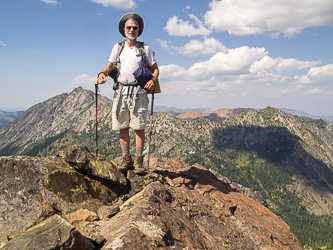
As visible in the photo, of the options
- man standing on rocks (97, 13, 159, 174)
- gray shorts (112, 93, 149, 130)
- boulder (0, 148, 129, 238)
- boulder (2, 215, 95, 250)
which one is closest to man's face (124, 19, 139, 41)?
man standing on rocks (97, 13, 159, 174)

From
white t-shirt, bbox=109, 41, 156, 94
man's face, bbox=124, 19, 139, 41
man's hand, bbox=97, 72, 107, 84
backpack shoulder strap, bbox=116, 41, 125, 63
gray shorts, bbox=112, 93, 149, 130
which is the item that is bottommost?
gray shorts, bbox=112, 93, 149, 130

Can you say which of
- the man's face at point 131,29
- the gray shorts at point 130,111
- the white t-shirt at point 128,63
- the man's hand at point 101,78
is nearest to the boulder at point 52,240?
the gray shorts at point 130,111

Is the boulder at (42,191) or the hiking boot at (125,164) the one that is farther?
the hiking boot at (125,164)

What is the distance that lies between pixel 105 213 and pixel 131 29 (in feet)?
24.9

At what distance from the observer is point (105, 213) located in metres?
6.28

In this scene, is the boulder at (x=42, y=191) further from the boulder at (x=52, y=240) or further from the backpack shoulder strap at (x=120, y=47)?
the backpack shoulder strap at (x=120, y=47)

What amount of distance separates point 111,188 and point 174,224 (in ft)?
11.7

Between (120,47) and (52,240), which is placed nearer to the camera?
(52,240)

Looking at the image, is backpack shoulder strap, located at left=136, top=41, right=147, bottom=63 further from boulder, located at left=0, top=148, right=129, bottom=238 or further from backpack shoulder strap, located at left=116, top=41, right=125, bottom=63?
boulder, located at left=0, top=148, right=129, bottom=238

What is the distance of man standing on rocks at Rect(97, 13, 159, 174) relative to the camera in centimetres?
877

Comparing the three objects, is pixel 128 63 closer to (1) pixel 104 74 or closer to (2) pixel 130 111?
(1) pixel 104 74

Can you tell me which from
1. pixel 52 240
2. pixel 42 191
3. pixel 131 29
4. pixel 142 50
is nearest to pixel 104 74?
pixel 142 50

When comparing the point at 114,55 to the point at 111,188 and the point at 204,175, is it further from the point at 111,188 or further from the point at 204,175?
the point at 204,175

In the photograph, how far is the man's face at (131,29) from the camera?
861 centimetres
